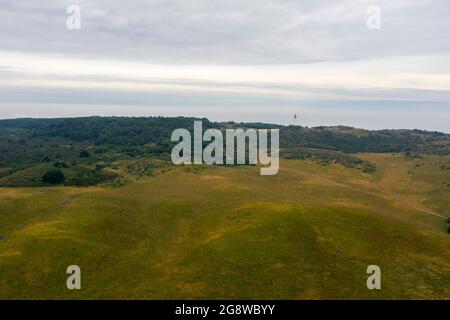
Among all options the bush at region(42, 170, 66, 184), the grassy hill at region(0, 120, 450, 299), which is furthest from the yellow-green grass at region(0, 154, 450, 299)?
the bush at region(42, 170, 66, 184)

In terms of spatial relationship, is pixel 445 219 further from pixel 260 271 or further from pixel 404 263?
pixel 260 271

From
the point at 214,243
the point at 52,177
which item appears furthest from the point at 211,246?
the point at 52,177

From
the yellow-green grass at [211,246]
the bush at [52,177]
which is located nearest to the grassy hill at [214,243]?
the yellow-green grass at [211,246]

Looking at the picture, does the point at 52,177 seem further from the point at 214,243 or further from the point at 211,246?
the point at 211,246

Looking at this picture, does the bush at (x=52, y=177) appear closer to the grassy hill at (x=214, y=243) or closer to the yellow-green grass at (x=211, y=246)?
the grassy hill at (x=214, y=243)

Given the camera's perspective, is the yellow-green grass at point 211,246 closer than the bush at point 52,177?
Yes
